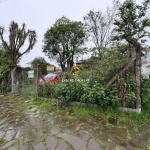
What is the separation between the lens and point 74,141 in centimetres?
210

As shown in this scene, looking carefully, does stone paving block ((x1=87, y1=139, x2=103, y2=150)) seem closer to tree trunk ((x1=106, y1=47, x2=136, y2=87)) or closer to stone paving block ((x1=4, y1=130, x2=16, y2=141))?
stone paving block ((x1=4, y1=130, x2=16, y2=141))

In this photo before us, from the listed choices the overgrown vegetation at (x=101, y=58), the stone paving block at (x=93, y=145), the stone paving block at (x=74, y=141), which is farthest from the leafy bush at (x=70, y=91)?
the stone paving block at (x=93, y=145)

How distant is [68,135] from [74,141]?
246mm

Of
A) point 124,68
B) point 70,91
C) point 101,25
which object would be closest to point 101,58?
point 124,68

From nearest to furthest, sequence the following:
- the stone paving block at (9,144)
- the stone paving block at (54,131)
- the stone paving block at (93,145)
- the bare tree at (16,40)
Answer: the stone paving block at (93,145), the stone paving block at (9,144), the stone paving block at (54,131), the bare tree at (16,40)

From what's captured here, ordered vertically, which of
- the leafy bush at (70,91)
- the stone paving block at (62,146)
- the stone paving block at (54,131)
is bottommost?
the stone paving block at (54,131)

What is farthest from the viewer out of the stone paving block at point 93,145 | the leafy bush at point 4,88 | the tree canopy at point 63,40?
the tree canopy at point 63,40

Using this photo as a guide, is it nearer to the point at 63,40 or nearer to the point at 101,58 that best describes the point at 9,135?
the point at 101,58

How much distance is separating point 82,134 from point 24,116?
202 centimetres

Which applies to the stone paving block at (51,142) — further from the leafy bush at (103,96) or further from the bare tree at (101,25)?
the bare tree at (101,25)

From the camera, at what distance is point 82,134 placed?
2344 mm

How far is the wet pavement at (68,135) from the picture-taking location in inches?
77.1

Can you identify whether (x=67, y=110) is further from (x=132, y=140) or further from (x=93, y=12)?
(x=93, y=12)

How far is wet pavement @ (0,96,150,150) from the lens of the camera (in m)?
1.96
